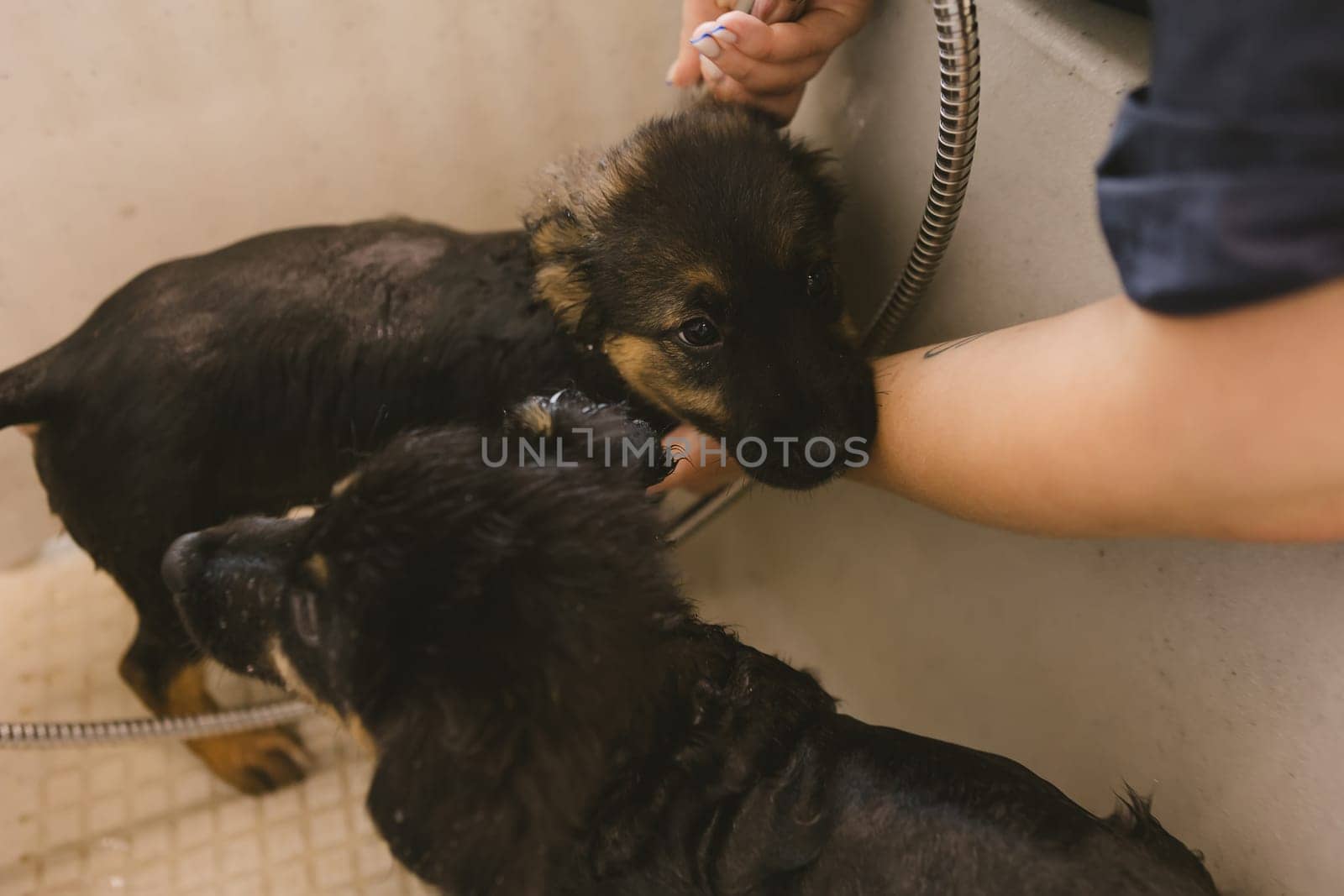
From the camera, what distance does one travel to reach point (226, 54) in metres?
1.83

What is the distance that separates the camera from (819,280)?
145 centimetres

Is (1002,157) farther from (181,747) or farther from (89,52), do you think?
(181,747)

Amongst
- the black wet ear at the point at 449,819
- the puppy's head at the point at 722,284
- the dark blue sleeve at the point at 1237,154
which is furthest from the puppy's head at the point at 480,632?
the dark blue sleeve at the point at 1237,154

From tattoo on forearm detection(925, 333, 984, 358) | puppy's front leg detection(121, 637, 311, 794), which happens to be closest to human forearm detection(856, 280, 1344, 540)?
tattoo on forearm detection(925, 333, 984, 358)

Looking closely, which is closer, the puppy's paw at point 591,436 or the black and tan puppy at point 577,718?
the black and tan puppy at point 577,718

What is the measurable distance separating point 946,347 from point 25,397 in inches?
52.7

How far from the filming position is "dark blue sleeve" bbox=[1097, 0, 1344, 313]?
66cm

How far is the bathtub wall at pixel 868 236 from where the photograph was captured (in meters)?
1.14

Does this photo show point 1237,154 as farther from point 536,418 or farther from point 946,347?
point 536,418

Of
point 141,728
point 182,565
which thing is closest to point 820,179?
point 182,565

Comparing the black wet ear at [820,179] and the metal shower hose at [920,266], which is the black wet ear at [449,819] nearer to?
the metal shower hose at [920,266]

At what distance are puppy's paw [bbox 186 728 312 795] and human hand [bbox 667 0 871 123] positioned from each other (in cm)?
150

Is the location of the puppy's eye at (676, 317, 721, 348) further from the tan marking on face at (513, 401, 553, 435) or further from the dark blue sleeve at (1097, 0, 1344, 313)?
the dark blue sleeve at (1097, 0, 1344, 313)

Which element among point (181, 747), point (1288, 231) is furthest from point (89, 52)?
point (1288, 231)
